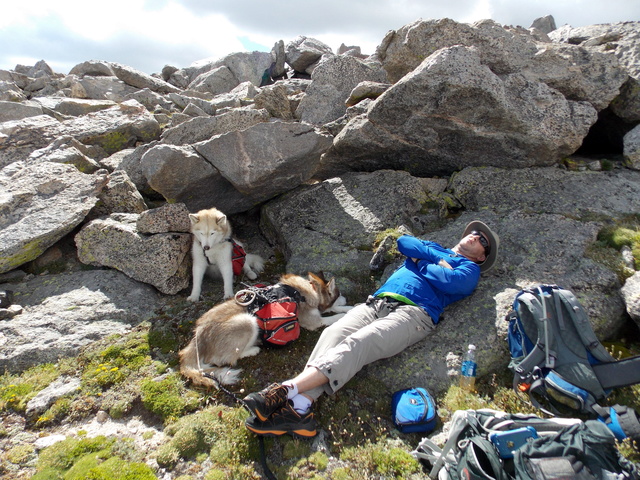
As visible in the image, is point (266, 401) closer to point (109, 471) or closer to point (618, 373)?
point (109, 471)

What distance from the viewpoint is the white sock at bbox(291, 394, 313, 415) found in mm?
4957

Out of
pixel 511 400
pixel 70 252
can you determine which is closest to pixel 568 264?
pixel 511 400

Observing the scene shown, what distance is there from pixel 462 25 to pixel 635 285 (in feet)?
25.8

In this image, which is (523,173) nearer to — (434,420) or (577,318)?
(577,318)

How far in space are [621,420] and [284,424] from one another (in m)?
3.97

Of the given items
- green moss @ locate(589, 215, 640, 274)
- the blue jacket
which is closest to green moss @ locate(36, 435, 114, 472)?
the blue jacket

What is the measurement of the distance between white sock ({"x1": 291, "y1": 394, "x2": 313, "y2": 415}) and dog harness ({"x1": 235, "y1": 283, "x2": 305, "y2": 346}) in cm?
147

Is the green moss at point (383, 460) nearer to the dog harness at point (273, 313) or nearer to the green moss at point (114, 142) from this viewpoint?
the dog harness at point (273, 313)

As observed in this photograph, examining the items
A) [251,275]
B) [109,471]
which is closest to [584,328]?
[109,471]

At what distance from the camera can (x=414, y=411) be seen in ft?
16.0

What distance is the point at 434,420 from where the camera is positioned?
4820mm

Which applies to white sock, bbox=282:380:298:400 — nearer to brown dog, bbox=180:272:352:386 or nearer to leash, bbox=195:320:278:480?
leash, bbox=195:320:278:480

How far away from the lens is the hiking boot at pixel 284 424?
187 inches

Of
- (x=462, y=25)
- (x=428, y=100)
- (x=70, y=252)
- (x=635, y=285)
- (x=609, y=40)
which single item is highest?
(x=462, y=25)
